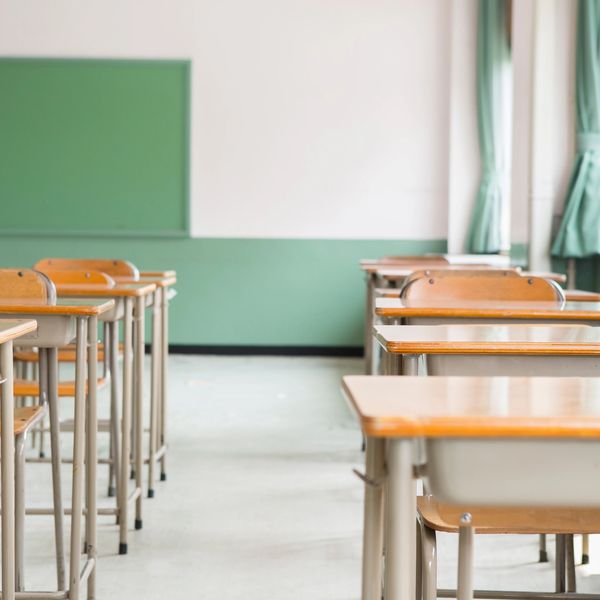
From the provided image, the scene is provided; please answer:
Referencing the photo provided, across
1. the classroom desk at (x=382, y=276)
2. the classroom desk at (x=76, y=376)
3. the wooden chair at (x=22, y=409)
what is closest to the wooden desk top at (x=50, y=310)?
the classroom desk at (x=76, y=376)

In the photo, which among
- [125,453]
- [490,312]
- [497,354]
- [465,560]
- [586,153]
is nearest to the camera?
[465,560]

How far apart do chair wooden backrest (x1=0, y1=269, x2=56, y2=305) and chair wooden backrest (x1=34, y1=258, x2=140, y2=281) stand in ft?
5.00

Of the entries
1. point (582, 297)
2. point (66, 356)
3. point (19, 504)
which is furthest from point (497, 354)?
point (66, 356)

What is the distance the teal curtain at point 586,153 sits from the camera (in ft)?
16.9

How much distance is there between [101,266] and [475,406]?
3503 mm

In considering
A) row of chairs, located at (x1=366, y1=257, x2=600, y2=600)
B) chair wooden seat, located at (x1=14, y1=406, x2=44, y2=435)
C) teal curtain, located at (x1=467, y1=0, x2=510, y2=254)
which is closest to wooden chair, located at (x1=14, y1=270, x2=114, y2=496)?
chair wooden seat, located at (x1=14, y1=406, x2=44, y2=435)

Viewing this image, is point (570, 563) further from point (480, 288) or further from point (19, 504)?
point (19, 504)

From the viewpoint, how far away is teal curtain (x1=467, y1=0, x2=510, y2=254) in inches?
284

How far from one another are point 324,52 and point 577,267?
315cm

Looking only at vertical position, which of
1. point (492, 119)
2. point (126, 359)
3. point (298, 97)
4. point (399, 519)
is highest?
point (298, 97)

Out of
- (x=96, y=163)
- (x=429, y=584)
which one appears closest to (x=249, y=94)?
(x=96, y=163)

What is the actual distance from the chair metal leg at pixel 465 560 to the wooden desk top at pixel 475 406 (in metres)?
0.30

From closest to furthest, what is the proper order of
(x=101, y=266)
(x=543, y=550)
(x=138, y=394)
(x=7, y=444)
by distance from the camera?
(x=7, y=444)
(x=543, y=550)
(x=138, y=394)
(x=101, y=266)

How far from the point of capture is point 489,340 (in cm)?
183
